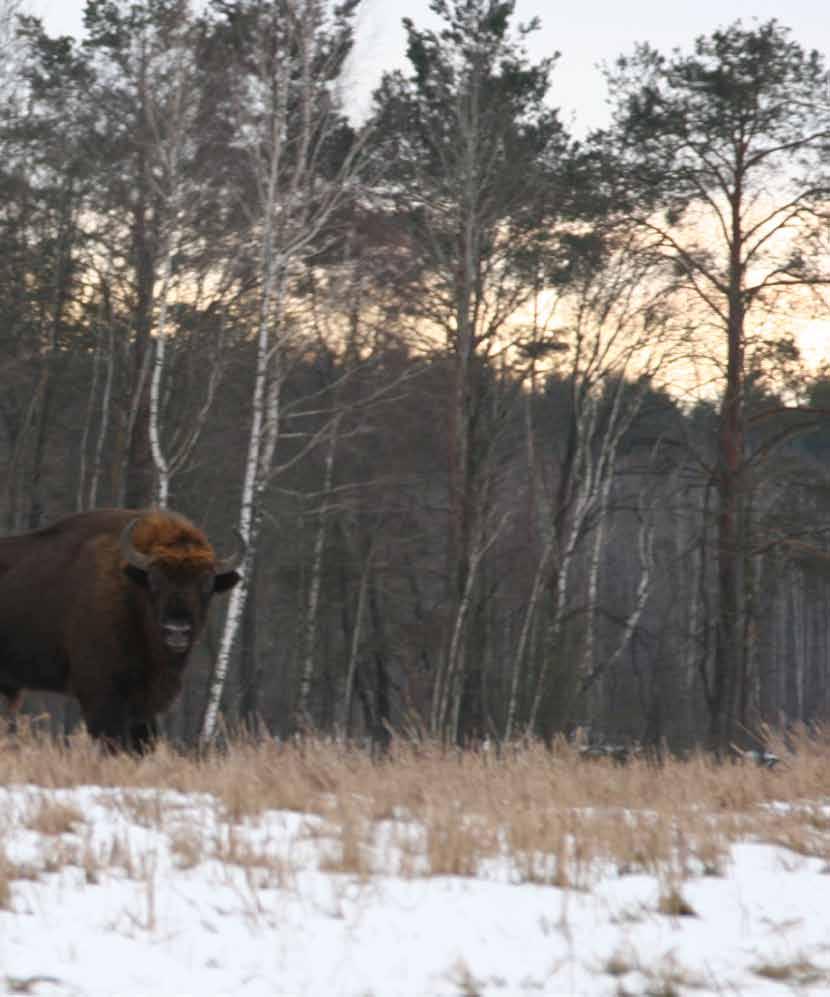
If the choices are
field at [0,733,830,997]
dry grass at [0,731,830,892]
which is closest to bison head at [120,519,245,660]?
dry grass at [0,731,830,892]

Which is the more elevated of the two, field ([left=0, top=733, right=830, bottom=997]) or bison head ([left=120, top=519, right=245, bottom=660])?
bison head ([left=120, top=519, right=245, bottom=660])

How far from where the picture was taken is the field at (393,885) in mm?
5031

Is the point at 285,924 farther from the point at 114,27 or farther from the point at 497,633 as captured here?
the point at 497,633

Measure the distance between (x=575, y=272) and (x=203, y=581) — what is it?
67.1 ft

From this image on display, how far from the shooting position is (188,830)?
→ 639 centimetres

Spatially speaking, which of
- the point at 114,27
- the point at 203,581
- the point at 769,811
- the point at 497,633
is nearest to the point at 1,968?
the point at 769,811

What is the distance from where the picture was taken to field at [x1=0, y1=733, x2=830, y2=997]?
5.03 m

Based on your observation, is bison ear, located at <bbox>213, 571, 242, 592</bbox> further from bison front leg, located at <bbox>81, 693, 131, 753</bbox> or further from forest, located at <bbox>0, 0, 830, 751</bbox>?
forest, located at <bbox>0, 0, 830, 751</bbox>

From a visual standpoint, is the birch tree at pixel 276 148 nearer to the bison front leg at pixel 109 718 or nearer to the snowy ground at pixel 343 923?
the bison front leg at pixel 109 718

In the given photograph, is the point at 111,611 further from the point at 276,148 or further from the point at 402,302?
the point at 402,302

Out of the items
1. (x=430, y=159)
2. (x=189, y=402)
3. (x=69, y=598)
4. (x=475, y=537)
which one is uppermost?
(x=430, y=159)

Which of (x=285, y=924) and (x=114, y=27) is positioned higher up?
(x=114, y=27)

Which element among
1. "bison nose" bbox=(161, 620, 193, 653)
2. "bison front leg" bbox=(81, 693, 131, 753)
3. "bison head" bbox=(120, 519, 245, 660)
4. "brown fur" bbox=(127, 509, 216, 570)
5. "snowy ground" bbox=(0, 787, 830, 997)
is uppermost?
"brown fur" bbox=(127, 509, 216, 570)

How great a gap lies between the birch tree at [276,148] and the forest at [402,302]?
0.07 m
